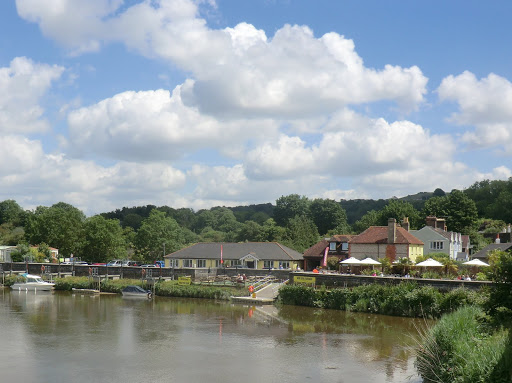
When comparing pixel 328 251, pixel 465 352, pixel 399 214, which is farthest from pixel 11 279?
pixel 399 214

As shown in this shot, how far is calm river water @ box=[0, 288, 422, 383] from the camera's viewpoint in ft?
80.3

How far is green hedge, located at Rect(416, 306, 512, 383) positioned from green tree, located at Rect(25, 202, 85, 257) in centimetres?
6865

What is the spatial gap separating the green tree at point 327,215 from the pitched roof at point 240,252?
59871 millimetres

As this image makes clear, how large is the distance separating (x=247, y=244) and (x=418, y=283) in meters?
32.9

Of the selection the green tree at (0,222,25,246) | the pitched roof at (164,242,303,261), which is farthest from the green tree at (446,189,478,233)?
the green tree at (0,222,25,246)

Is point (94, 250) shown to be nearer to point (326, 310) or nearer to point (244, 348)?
point (326, 310)

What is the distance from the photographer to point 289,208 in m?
142

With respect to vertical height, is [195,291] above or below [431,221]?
below

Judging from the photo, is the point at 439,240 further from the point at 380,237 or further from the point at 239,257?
the point at 239,257

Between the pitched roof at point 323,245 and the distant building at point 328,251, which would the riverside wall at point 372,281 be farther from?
the pitched roof at point 323,245

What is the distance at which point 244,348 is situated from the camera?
1198 inches

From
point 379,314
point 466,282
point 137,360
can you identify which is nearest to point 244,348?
point 137,360

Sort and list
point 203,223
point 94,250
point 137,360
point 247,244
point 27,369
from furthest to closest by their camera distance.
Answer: point 203,223 < point 94,250 < point 247,244 < point 137,360 < point 27,369

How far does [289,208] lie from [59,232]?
68637 millimetres
